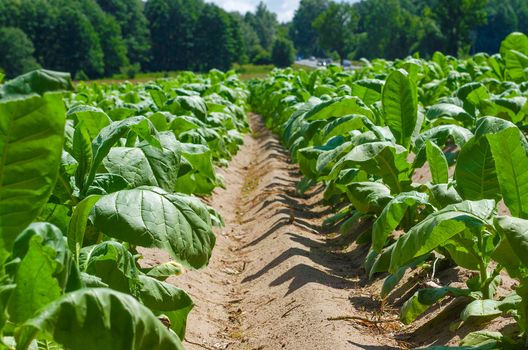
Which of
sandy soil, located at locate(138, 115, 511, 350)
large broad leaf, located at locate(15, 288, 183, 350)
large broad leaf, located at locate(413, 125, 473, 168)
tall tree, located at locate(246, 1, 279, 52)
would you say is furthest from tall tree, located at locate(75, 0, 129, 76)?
large broad leaf, located at locate(15, 288, 183, 350)

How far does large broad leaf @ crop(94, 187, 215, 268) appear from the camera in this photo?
2.18m

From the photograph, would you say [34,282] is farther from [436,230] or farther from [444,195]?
[444,195]

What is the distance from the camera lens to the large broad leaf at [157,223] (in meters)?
2.18

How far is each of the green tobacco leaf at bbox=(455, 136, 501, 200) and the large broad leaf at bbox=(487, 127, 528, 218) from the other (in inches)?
14.6

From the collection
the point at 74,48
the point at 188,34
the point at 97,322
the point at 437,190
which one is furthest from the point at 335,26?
the point at 97,322

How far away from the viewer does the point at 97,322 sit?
1491mm

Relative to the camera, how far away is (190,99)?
5.73 m

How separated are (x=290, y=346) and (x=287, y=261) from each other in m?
1.43

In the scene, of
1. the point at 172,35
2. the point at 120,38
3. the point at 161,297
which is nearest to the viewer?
the point at 161,297

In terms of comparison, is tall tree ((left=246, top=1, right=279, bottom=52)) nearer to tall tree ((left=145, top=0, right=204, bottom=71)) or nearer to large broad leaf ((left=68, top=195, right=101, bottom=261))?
tall tree ((left=145, top=0, right=204, bottom=71))

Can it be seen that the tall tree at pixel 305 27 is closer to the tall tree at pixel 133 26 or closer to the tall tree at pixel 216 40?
the tall tree at pixel 133 26

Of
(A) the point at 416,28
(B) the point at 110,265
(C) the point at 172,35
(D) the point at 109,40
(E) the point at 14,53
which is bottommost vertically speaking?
(E) the point at 14,53

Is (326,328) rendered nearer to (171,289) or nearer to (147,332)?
(171,289)

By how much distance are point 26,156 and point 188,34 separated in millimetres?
79907
